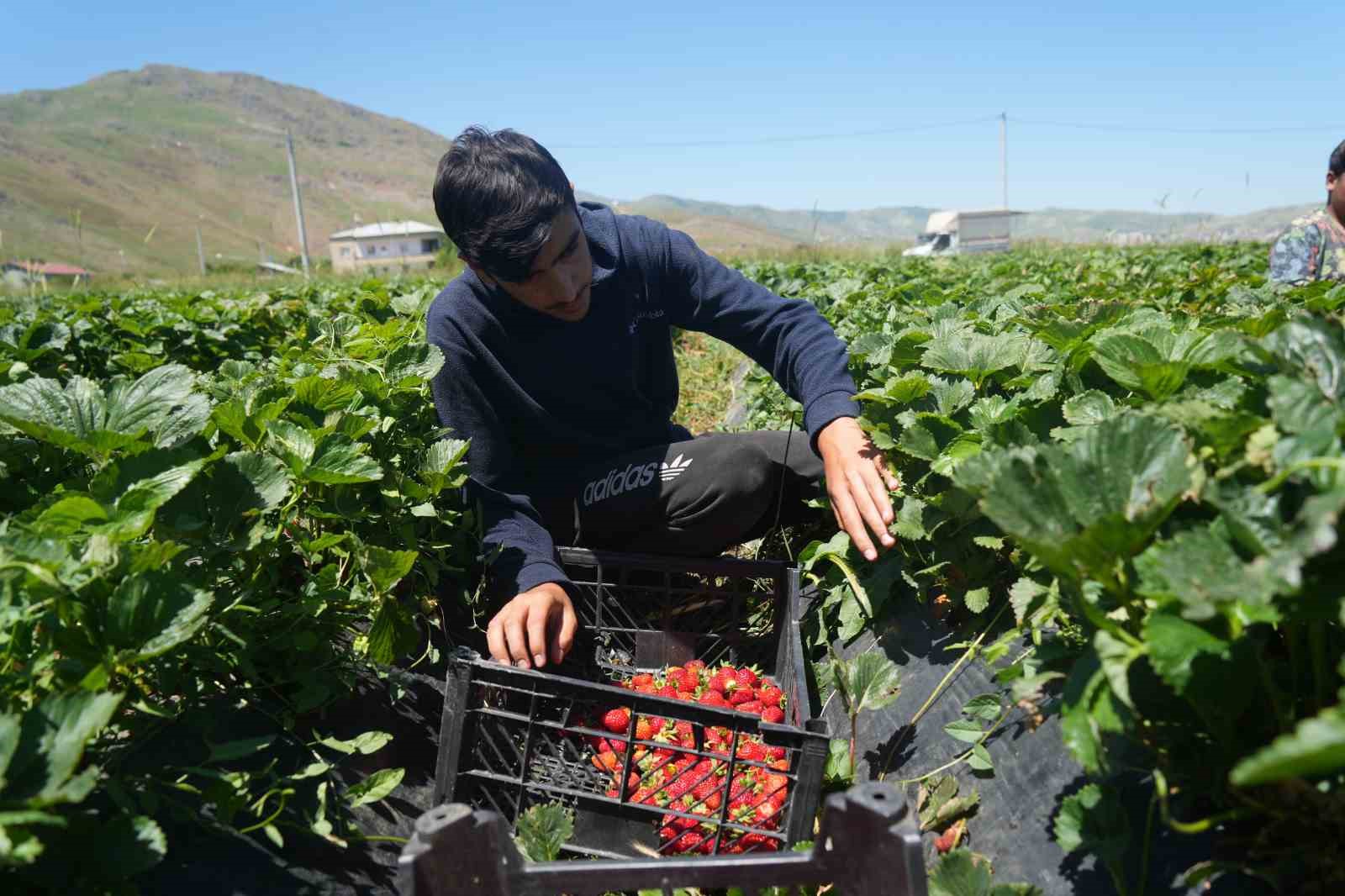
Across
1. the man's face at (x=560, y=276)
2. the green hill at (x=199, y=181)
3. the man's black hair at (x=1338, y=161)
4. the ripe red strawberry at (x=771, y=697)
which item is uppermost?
the green hill at (x=199, y=181)

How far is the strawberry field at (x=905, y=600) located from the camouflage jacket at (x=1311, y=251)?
A: 10.1 feet

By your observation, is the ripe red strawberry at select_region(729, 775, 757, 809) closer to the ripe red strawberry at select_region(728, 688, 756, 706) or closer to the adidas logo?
the ripe red strawberry at select_region(728, 688, 756, 706)

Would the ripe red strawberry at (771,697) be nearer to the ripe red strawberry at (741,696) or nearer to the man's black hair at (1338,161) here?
the ripe red strawberry at (741,696)

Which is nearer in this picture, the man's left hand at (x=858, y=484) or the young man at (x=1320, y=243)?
the man's left hand at (x=858, y=484)

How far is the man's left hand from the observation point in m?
1.91

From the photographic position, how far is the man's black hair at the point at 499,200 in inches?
83.6

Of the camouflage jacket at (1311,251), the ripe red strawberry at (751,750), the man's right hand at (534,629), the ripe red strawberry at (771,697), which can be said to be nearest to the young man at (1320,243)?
Answer: the camouflage jacket at (1311,251)

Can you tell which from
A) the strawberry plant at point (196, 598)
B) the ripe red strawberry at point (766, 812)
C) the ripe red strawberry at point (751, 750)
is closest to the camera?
the strawberry plant at point (196, 598)

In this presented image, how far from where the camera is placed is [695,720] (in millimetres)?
1535

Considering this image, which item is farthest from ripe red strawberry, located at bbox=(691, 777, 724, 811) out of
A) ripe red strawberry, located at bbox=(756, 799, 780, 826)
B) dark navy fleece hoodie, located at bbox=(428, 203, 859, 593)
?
dark navy fleece hoodie, located at bbox=(428, 203, 859, 593)

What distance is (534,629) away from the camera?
6.13 ft

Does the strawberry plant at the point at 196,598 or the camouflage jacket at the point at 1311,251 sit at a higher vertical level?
the camouflage jacket at the point at 1311,251

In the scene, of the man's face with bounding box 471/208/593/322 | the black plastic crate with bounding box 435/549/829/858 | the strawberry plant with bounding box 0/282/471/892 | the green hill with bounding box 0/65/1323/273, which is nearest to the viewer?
the strawberry plant with bounding box 0/282/471/892

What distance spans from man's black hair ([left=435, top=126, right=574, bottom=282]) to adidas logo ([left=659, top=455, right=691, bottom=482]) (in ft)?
2.35
